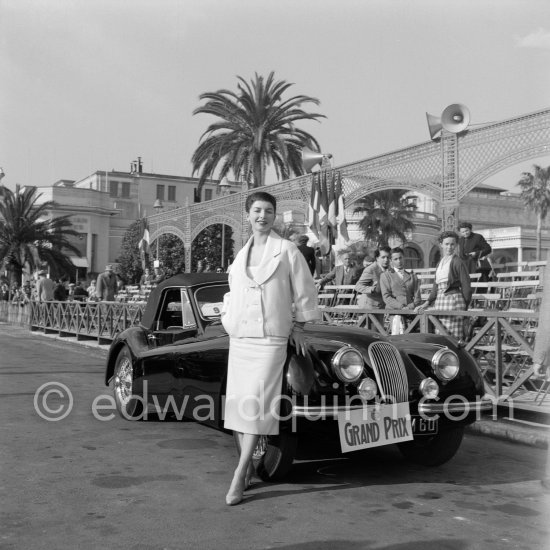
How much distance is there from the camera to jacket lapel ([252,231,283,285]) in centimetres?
444

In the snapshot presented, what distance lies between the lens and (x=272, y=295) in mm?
4410

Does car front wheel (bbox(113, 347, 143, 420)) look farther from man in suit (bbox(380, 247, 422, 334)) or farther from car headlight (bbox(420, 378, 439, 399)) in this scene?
man in suit (bbox(380, 247, 422, 334))

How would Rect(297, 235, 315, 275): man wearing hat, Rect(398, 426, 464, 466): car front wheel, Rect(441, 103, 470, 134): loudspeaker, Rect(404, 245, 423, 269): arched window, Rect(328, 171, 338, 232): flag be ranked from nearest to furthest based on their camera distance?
1. Rect(398, 426, 464, 466): car front wheel
2. Rect(297, 235, 315, 275): man wearing hat
3. Rect(441, 103, 470, 134): loudspeaker
4. Rect(328, 171, 338, 232): flag
5. Rect(404, 245, 423, 269): arched window

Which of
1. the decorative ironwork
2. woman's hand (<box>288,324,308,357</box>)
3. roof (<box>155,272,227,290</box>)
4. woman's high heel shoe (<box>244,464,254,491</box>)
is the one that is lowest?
woman's high heel shoe (<box>244,464,254,491</box>)

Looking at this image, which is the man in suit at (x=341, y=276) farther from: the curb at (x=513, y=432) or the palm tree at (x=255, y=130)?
the palm tree at (x=255, y=130)

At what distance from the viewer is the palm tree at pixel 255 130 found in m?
31.9

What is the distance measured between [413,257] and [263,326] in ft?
181

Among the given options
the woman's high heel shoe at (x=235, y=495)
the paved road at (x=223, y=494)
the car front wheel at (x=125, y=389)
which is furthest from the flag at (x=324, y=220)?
the woman's high heel shoe at (x=235, y=495)

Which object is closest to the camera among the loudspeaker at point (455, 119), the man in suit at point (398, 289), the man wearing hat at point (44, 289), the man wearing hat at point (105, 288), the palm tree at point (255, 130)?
the man in suit at point (398, 289)

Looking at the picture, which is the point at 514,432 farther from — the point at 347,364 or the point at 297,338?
the point at 297,338

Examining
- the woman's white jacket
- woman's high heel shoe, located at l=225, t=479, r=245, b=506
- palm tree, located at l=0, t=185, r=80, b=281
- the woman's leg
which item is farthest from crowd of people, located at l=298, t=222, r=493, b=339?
palm tree, located at l=0, t=185, r=80, b=281

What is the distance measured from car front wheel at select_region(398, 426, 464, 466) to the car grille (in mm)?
624

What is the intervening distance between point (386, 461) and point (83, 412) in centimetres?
339

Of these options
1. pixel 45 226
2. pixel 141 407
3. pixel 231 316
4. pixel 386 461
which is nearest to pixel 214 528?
pixel 231 316
